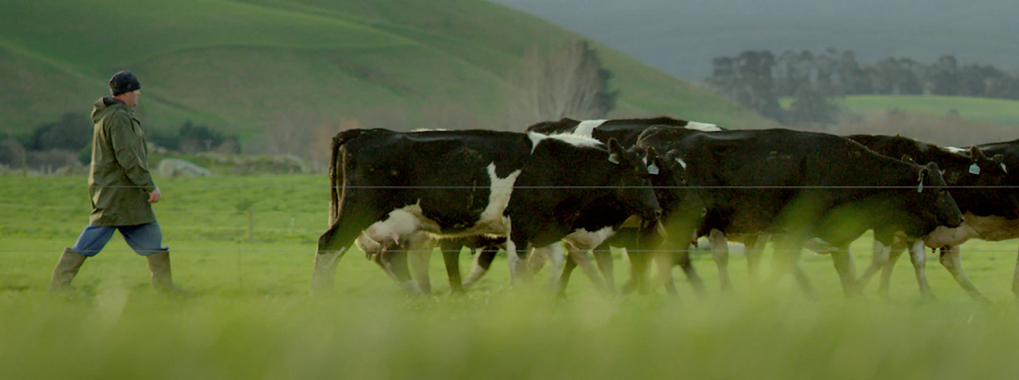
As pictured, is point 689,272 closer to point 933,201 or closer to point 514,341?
point 933,201

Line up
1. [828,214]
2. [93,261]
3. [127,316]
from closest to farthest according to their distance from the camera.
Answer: [127,316]
[828,214]
[93,261]

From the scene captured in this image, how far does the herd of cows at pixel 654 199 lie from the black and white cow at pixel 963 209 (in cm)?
2

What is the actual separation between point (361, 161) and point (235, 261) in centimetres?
797

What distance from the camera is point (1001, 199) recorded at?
13094 mm

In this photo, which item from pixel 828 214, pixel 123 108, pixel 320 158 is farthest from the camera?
pixel 320 158

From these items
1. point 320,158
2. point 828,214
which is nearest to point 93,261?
point 828,214

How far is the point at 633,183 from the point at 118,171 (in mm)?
4633

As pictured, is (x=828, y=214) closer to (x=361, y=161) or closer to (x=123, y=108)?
(x=361, y=161)

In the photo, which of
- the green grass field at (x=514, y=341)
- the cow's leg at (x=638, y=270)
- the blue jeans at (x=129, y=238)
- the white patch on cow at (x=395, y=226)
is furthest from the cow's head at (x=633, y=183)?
the green grass field at (x=514, y=341)

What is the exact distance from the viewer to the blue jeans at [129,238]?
9820 millimetres

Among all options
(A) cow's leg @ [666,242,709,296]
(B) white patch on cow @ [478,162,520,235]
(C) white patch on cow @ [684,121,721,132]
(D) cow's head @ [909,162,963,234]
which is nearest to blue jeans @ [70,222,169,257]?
(B) white patch on cow @ [478,162,520,235]

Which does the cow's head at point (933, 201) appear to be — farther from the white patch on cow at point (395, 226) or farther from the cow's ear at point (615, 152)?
the white patch on cow at point (395, 226)

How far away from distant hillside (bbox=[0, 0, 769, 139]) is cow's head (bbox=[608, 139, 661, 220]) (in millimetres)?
82630

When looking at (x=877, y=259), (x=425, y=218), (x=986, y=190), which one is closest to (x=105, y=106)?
(x=425, y=218)
